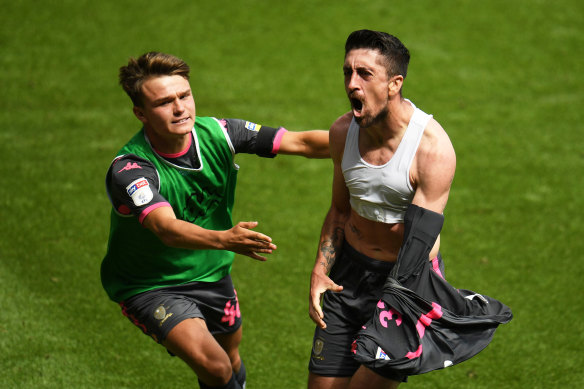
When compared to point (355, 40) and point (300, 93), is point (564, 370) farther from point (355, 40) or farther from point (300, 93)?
point (300, 93)

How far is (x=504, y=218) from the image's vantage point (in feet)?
25.0

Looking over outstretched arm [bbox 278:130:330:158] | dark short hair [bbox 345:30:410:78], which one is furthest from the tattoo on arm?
dark short hair [bbox 345:30:410:78]

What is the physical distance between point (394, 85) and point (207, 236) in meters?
1.27

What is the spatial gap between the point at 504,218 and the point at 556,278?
110 cm

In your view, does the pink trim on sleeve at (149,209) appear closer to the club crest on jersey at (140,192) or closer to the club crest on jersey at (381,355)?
the club crest on jersey at (140,192)

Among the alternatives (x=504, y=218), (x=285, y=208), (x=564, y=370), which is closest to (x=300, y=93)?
(x=285, y=208)

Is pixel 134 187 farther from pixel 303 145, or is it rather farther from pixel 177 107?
pixel 303 145

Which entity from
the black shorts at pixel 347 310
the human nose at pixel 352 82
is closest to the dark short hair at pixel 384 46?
the human nose at pixel 352 82

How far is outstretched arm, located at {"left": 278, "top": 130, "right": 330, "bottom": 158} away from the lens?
457 cm

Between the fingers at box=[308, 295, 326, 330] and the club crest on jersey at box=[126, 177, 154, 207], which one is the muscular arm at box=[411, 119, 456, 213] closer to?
the fingers at box=[308, 295, 326, 330]

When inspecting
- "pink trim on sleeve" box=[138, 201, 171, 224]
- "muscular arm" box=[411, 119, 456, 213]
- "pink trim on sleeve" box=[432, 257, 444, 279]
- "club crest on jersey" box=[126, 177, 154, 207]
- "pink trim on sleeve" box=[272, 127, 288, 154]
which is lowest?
"pink trim on sleeve" box=[432, 257, 444, 279]

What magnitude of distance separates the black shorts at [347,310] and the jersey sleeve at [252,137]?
0.81 m

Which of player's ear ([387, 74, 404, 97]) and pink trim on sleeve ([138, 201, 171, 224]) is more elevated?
player's ear ([387, 74, 404, 97])

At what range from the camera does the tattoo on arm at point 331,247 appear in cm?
423
